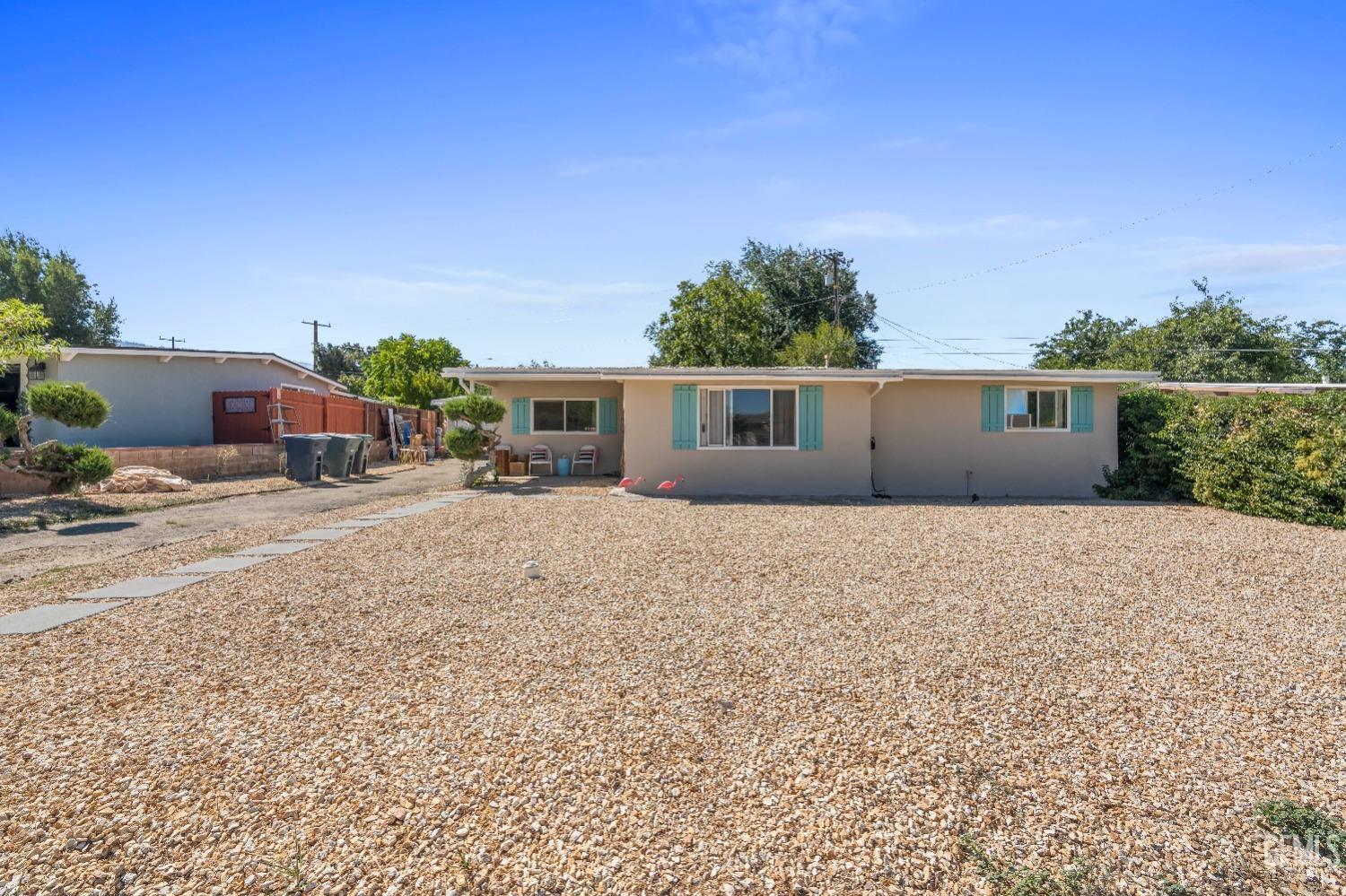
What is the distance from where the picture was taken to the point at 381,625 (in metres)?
4.71

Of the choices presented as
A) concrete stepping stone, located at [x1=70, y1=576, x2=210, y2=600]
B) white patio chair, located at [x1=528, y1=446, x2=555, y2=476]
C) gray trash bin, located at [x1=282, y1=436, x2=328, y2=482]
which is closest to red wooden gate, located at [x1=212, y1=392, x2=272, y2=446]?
gray trash bin, located at [x1=282, y1=436, x2=328, y2=482]

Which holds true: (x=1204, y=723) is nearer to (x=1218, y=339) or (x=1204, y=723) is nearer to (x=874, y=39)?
(x=874, y=39)

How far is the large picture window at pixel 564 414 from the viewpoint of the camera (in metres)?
15.9

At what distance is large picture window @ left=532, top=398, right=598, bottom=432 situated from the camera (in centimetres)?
1595

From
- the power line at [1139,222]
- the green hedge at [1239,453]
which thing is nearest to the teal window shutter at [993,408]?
the green hedge at [1239,453]

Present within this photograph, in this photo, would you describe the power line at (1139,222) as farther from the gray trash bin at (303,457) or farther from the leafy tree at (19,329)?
the leafy tree at (19,329)

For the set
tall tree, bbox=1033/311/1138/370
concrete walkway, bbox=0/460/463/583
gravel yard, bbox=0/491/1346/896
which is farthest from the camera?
tall tree, bbox=1033/311/1138/370

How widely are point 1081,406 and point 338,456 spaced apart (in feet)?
48.7

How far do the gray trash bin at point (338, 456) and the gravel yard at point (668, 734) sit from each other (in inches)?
408

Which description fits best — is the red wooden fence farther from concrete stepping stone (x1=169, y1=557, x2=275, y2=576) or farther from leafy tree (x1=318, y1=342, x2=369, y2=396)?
leafy tree (x1=318, y1=342, x2=369, y2=396)

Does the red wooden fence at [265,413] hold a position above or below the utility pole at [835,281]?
below

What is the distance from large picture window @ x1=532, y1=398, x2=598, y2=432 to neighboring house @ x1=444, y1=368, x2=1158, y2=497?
2.06 m

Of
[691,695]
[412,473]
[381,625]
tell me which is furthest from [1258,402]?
[412,473]

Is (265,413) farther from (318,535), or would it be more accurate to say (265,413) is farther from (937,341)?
(937,341)
